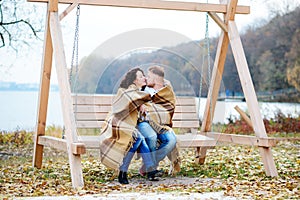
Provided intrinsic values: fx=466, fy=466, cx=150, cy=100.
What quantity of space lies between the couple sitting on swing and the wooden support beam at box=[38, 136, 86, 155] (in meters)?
0.35

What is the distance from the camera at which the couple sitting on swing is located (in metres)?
4.09

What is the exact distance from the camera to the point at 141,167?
14.1ft

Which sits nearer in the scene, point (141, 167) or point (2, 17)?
point (141, 167)

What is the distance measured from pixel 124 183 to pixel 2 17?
3.98 meters

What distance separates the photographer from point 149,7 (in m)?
4.50

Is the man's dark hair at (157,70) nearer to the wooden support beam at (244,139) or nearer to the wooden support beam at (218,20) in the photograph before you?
the wooden support beam at (218,20)

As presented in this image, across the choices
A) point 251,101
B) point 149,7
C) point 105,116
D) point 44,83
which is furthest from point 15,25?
point 251,101

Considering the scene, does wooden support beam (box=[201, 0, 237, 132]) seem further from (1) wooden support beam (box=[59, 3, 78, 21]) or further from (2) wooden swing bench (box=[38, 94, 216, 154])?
(1) wooden support beam (box=[59, 3, 78, 21])

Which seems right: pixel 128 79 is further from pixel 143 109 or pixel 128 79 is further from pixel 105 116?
pixel 105 116

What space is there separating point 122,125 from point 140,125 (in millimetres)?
169

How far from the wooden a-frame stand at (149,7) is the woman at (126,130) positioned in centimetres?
38

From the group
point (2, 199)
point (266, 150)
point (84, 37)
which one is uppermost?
point (84, 37)

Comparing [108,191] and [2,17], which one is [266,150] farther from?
[2,17]

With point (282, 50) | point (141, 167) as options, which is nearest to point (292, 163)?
point (141, 167)
